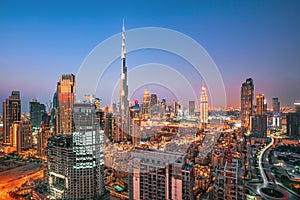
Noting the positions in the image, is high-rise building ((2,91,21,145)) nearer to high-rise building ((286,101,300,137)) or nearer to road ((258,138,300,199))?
road ((258,138,300,199))

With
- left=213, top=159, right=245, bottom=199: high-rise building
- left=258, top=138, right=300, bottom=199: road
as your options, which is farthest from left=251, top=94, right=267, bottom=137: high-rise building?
left=213, top=159, right=245, bottom=199: high-rise building

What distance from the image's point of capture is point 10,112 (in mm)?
8898

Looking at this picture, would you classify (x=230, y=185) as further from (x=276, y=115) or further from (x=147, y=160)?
(x=276, y=115)

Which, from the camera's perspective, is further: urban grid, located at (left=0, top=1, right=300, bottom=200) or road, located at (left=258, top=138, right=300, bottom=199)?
road, located at (left=258, top=138, right=300, bottom=199)

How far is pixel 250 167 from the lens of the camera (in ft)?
14.1

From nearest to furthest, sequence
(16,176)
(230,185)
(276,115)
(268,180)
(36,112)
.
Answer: (230,185)
(268,180)
(16,176)
(276,115)
(36,112)

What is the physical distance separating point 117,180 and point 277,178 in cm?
326

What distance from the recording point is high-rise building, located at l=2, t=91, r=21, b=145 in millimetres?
8255

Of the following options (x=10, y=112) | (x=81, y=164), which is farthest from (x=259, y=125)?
(x=10, y=112)

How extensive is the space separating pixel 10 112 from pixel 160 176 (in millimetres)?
9583

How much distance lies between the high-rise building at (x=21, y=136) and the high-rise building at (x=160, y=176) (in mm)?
6736

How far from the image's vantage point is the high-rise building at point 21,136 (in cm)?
717

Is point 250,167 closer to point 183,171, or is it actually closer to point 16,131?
point 183,171

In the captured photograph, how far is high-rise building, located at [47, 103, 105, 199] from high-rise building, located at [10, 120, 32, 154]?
4.94 m
